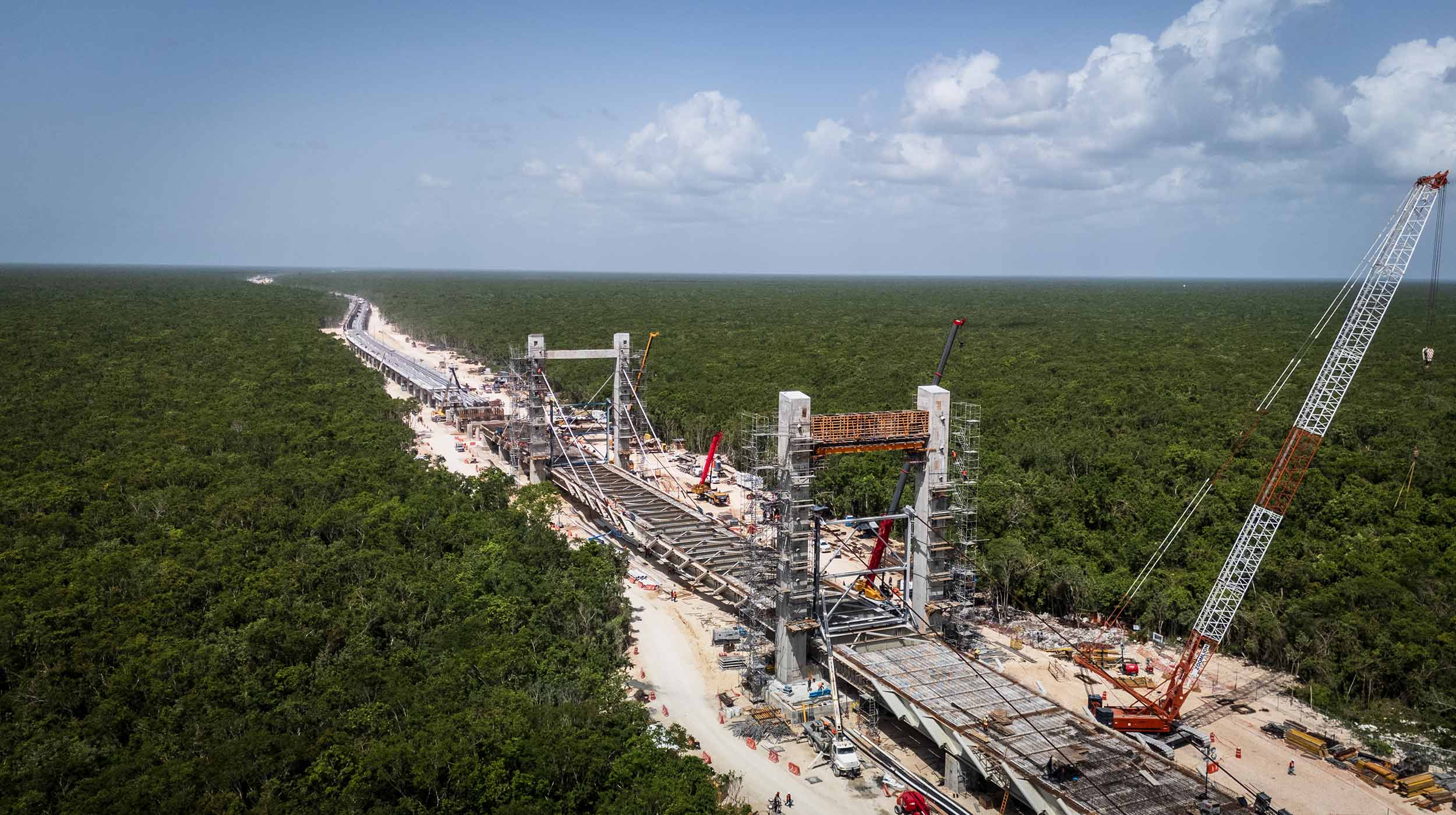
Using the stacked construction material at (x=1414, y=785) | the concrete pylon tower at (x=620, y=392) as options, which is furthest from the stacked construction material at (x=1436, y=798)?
the concrete pylon tower at (x=620, y=392)

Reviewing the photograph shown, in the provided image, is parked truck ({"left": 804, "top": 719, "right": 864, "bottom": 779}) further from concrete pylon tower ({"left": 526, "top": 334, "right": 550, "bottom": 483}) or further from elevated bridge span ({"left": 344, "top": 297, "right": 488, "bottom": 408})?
elevated bridge span ({"left": 344, "top": 297, "right": 488, "bottom": 408})

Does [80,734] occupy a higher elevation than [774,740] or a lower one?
higher

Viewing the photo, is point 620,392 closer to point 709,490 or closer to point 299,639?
point 709,490

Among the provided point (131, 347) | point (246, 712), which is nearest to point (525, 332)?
point (131, 347)

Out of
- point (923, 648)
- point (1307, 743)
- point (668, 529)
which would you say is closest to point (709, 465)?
point (668, 529)

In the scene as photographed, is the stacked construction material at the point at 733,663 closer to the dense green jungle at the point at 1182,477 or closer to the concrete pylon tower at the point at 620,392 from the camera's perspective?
the dense green jungle at the point at 1182,477

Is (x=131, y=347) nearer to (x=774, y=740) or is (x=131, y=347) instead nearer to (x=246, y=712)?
(x=246, y=712)
